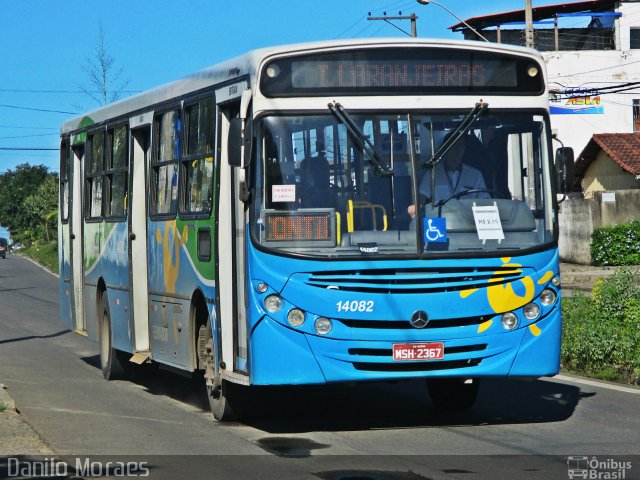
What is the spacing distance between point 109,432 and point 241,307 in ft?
5.38

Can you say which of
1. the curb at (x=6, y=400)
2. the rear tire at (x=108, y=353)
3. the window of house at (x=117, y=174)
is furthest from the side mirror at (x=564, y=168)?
the rear tire at (x=108, y=353)

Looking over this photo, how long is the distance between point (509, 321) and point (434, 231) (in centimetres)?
96

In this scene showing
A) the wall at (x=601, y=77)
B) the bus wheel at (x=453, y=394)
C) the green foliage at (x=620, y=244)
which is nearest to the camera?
the bus wheel at (x=453, y=394)

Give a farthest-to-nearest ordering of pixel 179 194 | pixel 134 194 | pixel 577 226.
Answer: pixel 577 226 → pixel 134 194 → pixel 179 194

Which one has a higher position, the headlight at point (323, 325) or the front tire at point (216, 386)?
the headlight at point (323, 325)

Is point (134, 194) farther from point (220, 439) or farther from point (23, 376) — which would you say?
point (220, 439)

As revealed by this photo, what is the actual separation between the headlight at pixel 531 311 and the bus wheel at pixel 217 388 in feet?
9.18

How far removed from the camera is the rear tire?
15.1 meters

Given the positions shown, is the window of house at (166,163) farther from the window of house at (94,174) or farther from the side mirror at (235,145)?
the window of house at (94,174)

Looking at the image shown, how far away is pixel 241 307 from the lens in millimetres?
10008

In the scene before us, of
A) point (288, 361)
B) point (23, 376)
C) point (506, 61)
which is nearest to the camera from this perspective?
point (288, 361)

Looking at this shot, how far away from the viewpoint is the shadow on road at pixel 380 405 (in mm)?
10914

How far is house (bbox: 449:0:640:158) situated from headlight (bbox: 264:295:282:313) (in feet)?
171

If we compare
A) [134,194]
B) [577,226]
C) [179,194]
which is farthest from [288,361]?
[577,226]
